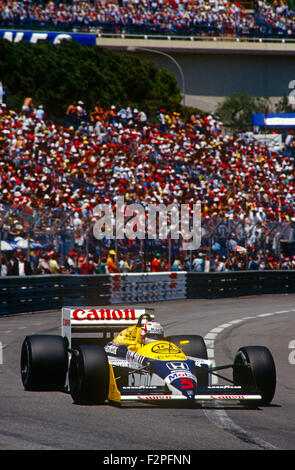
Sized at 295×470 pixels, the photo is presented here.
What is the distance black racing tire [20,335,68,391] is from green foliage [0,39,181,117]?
31361 mm

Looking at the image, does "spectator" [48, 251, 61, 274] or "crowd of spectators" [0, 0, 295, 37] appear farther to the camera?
"crowd of spectators" [0, 0, 295, 37]

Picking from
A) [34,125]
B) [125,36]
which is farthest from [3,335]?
[125,36]

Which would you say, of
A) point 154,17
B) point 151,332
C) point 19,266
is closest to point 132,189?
point 19,266

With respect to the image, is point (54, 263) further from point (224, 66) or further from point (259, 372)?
point (224, 66)

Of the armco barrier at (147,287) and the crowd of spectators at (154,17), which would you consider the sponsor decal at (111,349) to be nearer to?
the armco barrier at (147,287)

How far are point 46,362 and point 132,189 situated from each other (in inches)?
844

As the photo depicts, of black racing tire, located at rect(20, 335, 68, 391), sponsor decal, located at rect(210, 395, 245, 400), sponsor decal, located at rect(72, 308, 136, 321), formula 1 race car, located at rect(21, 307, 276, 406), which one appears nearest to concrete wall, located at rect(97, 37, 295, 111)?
sponsor decal, located at rect(72, 308, 136, 321)

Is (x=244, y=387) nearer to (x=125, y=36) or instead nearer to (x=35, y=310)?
(x=35, y=310)

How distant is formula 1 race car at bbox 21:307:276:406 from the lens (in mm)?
8422

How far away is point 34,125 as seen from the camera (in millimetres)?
31984

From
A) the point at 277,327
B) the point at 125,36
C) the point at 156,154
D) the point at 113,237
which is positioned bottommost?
the point at 277,327

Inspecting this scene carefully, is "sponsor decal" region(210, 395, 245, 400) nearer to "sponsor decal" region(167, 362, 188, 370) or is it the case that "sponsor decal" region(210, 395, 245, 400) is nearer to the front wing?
the front wing

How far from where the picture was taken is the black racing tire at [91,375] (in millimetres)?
8602

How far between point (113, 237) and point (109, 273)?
1399 mm
